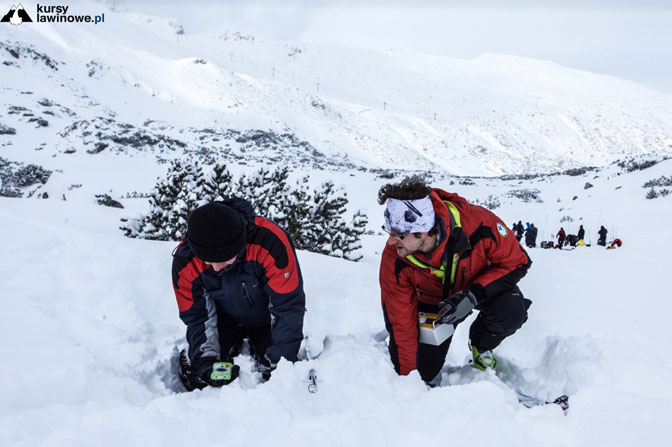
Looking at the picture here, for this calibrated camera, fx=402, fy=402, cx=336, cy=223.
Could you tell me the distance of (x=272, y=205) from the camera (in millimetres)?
8164

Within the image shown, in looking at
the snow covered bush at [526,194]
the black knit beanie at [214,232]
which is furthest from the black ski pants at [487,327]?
the snow covered bush at [526,194]

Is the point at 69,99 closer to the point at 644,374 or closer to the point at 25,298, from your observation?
the point at 25,298

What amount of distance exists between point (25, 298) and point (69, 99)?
36435 mm

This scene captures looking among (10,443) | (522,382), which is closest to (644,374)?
(522,382)

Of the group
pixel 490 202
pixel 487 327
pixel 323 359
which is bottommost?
pixel 490 202

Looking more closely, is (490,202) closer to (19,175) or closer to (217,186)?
(217,186)

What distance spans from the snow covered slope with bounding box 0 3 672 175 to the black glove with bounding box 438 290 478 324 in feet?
78.1

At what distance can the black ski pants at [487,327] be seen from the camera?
8.84 ft

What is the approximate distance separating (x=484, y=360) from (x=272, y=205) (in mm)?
5909

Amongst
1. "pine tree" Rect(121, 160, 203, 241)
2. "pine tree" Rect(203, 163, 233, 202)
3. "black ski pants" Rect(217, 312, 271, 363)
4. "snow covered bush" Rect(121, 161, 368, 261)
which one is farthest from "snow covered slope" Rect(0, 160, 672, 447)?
"pine tree" Rect(203, 163, 233, 202)

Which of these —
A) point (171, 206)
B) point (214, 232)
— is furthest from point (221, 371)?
point (171, 206)

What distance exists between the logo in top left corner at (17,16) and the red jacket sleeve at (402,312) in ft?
177

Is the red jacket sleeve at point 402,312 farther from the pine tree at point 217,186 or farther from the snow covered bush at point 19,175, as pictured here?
the snow covered bush at point 19,175

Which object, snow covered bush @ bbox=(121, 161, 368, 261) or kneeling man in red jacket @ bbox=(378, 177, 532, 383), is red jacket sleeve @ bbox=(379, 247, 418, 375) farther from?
snow covered bush @ bbox=(121, 161, 368, 261)
